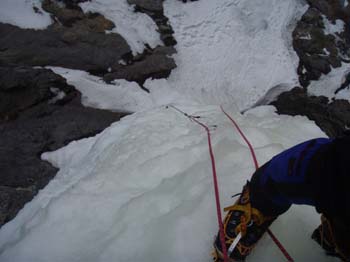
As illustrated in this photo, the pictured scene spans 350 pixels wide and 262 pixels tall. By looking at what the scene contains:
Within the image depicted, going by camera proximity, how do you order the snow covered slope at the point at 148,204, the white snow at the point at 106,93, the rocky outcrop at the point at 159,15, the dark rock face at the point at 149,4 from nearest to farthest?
the snow covered slope at the point at 148,204 < the white snow at the point at 106,93 < the rocky outcrop at the point at 159,15 < the dark rock face at the point at 149,4

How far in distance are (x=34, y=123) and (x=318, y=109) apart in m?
5.27

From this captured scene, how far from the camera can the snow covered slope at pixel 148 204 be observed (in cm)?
174

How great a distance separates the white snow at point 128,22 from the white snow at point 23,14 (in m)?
1.01

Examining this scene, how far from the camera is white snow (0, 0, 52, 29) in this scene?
5.84 metres

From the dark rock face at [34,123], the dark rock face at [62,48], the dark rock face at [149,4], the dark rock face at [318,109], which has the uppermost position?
the dark rock face at [149,4]

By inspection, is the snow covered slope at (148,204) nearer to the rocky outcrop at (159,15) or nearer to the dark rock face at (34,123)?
the dark rock face at (34,123)

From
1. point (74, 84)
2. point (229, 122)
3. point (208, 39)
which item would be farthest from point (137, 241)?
point (208, 39)

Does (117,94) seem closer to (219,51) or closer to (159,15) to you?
(219,51)

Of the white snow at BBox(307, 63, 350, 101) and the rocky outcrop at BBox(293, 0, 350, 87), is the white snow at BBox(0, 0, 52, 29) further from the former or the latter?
the white snow at BBox(307, 63, 350, 101)

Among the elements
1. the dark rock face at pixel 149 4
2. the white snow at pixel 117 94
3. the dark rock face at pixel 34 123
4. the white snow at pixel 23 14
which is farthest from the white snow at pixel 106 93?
the dark rock face at pixel 149 4

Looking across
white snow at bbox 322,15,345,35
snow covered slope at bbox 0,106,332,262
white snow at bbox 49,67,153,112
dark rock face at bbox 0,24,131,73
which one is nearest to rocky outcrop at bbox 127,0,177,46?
dark rock face at bbox 0,24,131,73

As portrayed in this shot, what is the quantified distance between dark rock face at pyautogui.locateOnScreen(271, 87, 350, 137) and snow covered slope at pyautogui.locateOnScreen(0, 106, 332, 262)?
2.18 meters

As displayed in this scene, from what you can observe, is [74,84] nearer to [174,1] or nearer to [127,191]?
[127,191]

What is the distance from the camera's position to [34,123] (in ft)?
13.3
